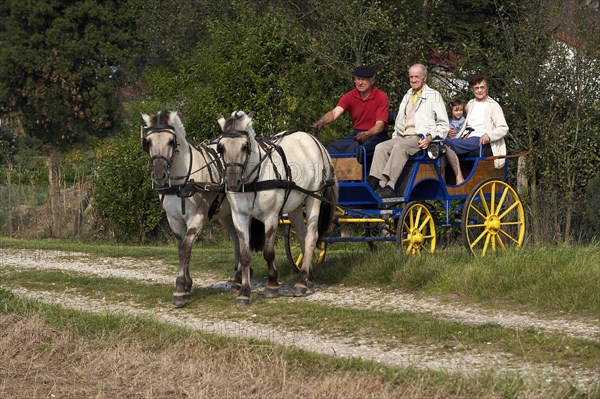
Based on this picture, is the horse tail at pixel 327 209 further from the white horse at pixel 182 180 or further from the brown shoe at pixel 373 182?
the white horse at pixel 182 180

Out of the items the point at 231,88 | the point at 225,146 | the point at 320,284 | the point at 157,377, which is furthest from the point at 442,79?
the point at 157,377

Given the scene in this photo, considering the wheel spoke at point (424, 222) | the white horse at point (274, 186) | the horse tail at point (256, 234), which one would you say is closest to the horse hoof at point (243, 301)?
the white horse at point (274, 186)

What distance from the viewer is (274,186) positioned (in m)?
10.6

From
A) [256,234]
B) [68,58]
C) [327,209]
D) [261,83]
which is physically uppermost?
[68,58]

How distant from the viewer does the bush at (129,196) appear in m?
20.1

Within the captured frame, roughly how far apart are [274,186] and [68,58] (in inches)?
1298

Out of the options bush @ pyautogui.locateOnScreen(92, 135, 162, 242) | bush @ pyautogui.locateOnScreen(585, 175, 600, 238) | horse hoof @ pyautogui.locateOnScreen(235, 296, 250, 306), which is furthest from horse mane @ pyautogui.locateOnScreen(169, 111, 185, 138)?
bush @ pyautogui.locateOnScreen(92, 135, 162, 242)

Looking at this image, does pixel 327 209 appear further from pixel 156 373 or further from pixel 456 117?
pixel 156 373

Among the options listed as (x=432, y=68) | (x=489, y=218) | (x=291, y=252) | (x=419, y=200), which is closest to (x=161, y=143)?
(x=291, y=252)

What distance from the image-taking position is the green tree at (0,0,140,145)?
41281 mm

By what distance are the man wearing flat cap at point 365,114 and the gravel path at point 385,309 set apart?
5.77 ft

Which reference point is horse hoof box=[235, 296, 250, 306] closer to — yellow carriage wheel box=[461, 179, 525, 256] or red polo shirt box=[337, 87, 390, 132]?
red polo shirt box=[337, 87, 390, 132]

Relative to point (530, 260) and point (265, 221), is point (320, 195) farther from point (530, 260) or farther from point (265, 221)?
point (530, 260)

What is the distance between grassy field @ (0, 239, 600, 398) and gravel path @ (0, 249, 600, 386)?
126 millimetres
